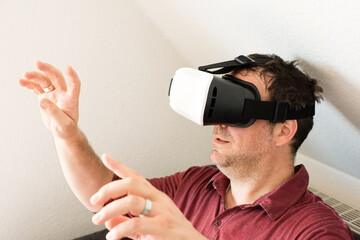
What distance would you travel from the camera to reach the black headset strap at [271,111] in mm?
1296

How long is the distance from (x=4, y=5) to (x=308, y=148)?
1.57 metres

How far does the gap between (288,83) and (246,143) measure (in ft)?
0.85

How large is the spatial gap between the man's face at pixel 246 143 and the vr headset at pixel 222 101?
0.15 ft

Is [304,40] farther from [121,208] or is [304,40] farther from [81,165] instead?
[81,165]

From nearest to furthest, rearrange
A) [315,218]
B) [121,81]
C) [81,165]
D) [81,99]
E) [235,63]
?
[315,218] < [235,63] < [81,165] < [81,99] < [121,81]

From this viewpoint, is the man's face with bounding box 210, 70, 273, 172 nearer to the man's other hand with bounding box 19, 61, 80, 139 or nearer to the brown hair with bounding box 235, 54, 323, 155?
the brown hair with bounding box 235, 54, 323, 155

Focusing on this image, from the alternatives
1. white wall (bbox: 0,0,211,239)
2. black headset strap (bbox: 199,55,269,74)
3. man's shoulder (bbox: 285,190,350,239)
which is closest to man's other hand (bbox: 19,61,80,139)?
white wall (bbox: 0,0,211,239)

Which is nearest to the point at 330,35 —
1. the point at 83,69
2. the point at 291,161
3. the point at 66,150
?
the point at 291,161

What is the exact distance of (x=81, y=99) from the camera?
1.93 meters

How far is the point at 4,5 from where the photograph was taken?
1.65 metres

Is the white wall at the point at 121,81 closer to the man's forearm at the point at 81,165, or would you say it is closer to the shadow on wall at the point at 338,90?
the shadow on wall at the point at 338,90

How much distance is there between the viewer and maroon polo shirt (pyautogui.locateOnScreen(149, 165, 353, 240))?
50.2 inches

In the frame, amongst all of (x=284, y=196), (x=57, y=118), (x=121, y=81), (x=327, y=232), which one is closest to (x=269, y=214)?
(x=284, y=196)

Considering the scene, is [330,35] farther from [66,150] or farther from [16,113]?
[16,113]
